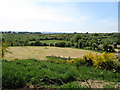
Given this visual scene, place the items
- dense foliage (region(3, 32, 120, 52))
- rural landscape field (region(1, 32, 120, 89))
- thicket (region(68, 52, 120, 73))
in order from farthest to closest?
1. dense foliage (region(3, 32, 120, 52))
2. thicket (region(68, 52, 120, 73))
3. rural landscape field (region(1, 32, 120, 89))

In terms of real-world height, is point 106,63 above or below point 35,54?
above

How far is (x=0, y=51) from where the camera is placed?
18.0 ft

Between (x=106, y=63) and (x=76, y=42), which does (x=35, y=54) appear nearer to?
(x=106, y=63)

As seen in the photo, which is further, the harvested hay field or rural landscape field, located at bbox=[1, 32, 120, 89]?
the harvested hay field

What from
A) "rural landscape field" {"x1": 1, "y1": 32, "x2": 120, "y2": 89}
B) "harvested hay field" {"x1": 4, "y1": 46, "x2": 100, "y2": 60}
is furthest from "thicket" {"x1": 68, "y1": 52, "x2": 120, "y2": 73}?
"harvested hay field" {"x1": 4, "y1": 46, "x2": 100, "y2": 60}

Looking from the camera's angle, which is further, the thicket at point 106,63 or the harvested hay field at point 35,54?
the harvested hay field at point 35,54

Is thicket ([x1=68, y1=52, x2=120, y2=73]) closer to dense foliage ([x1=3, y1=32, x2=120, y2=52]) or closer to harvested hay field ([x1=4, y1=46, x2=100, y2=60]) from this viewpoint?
harvested hay field ([x1=4, y1=46, x2=100, y2=60])

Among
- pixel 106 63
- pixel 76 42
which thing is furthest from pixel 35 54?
pixel 76 42

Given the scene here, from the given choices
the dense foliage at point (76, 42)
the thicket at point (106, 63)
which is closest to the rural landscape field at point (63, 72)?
the thicket at point (106, 63)

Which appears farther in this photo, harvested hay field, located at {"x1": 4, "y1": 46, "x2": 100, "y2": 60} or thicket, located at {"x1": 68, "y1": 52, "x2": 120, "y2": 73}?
harvested hay field, located at {"x1": 4, "y1": 46, "x2": 100, "y2": 60}

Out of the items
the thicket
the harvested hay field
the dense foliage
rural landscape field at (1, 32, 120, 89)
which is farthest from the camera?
the dense foliage

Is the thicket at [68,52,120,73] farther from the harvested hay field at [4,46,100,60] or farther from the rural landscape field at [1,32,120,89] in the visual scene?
the harvested hay field at [4,46,100,60]

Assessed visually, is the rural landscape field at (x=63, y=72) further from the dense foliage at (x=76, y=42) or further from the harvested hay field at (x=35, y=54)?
the dense foliage at (x=76, y=42)

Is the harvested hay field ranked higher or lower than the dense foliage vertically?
lower
